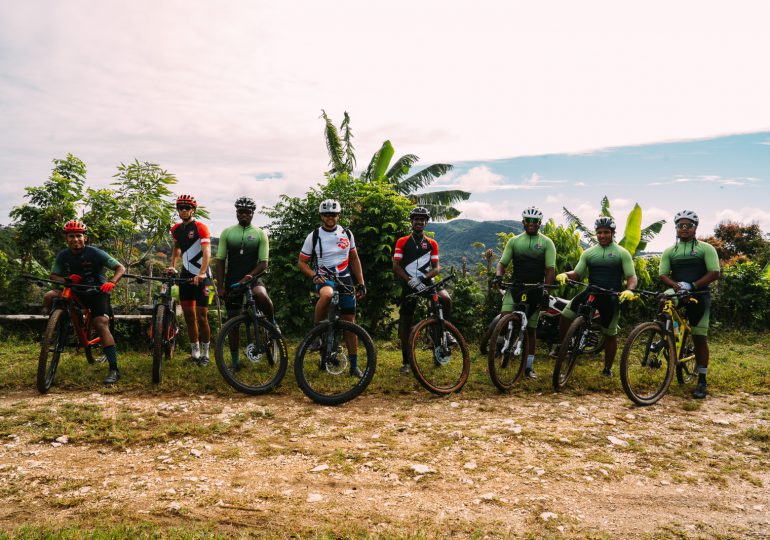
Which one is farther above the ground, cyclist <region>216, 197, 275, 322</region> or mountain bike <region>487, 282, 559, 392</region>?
cyclist <region>216, 197, 275, 322</region>

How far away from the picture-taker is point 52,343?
22.5 ft

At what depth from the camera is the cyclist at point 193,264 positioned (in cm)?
781

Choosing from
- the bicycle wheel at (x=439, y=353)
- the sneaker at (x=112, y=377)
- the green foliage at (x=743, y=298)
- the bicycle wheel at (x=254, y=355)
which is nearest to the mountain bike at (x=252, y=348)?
the bicycle wheel at (x=254, y=355)

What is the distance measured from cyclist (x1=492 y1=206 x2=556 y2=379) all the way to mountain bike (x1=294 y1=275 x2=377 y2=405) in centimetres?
244

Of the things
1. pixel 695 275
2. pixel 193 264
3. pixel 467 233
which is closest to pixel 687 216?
pixel 695 275

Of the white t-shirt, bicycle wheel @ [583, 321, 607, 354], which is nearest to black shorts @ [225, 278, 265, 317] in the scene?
the white t-shirt

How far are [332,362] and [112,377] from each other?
10.3 ft

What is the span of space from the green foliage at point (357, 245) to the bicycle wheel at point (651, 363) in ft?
16.5

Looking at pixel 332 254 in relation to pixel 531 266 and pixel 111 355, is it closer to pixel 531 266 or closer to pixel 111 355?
pixel 531 266

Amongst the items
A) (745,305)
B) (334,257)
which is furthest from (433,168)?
(334,257)

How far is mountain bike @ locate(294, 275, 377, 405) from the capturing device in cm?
634

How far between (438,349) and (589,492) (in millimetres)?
3269

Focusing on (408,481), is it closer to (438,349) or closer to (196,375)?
(438,349)

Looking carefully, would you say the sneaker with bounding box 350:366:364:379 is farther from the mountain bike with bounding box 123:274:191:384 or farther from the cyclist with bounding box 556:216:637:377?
the cyclist with bounding box 556:216:637:377
